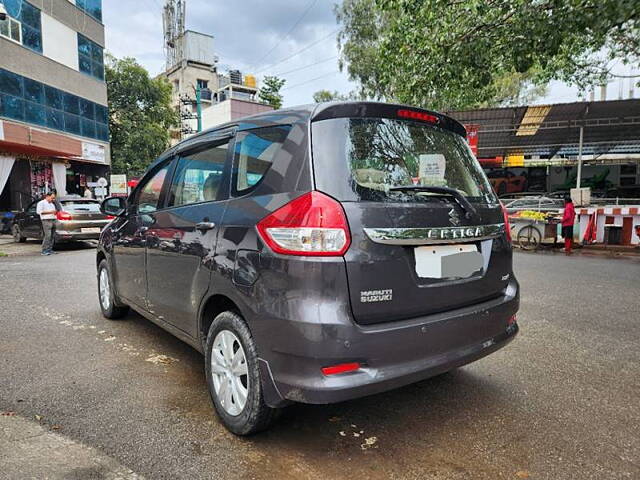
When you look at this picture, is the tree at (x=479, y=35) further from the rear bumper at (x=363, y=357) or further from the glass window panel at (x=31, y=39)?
the glass window panel at (x=31, y=39)

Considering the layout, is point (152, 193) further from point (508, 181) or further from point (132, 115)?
point (508, 181)

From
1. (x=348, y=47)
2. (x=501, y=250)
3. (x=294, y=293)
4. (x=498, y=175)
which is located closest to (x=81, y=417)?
(x=294, y=293)

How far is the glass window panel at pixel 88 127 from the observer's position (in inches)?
839

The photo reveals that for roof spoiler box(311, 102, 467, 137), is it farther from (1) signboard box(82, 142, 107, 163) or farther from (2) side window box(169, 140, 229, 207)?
(1) signboard box(82, 142, 107, 163)

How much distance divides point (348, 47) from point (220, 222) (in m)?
27.3

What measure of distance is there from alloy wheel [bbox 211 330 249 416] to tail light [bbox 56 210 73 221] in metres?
10.9

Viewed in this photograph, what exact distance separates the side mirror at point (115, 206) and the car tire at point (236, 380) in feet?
7.59

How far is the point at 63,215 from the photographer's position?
460 inches

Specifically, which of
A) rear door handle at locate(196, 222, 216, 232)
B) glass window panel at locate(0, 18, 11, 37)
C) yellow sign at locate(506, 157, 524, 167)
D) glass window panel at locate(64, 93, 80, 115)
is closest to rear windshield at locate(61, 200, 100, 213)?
glass window panel at locate(0, 18, 11, 37)

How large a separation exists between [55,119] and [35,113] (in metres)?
1.21

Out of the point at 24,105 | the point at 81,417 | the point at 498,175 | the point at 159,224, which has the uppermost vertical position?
the point at 24,105

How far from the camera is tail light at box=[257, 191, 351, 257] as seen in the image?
2.07 m

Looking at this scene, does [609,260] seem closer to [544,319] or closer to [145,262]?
[544,319]

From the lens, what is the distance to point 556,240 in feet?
40.5
